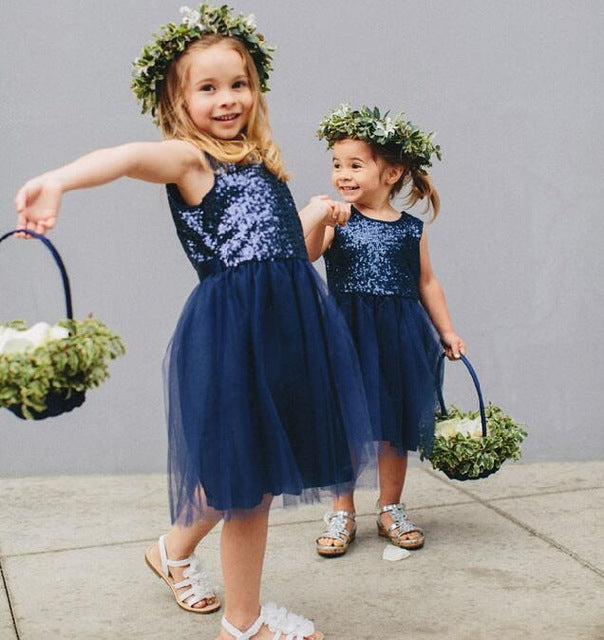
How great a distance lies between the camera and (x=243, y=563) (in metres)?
2.80

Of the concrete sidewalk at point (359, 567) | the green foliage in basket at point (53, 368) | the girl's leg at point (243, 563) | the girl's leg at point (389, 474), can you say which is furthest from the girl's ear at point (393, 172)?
the green foliage in basket at point (53, 368)

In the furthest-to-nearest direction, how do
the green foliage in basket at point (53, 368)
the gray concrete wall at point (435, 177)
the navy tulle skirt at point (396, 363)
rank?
the gray concrete wall at point (435, 177) → the navy tulle skirt at point (396, 363) → the green foliage in basket at point (53, 368)

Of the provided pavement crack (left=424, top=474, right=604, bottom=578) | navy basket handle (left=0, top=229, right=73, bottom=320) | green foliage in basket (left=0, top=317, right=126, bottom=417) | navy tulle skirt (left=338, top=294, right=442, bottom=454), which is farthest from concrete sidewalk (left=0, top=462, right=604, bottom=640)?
navy basket handle (left=0, top=229, right=73, bottom=320)

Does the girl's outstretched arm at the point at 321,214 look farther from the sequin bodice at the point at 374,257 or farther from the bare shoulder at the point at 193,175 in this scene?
the bare shoulder at the point at 193,175

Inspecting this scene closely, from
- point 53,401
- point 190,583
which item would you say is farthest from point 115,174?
point 190,583

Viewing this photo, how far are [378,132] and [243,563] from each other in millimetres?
1663

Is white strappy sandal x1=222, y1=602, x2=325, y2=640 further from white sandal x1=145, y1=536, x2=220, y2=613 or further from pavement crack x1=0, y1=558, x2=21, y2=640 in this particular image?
pavement crack x1=0, y1=558, x2=21, y2=640

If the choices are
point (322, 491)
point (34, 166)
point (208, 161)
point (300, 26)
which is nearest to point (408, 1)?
point (300, 26)

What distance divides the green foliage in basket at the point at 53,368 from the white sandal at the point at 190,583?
1.12m

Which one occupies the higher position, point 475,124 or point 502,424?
point 475,124

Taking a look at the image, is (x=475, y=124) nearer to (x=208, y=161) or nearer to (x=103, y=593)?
(x=208, y=161)

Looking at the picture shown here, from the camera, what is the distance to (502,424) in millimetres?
3652

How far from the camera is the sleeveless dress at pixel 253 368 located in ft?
8.76

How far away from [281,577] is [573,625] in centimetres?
100
